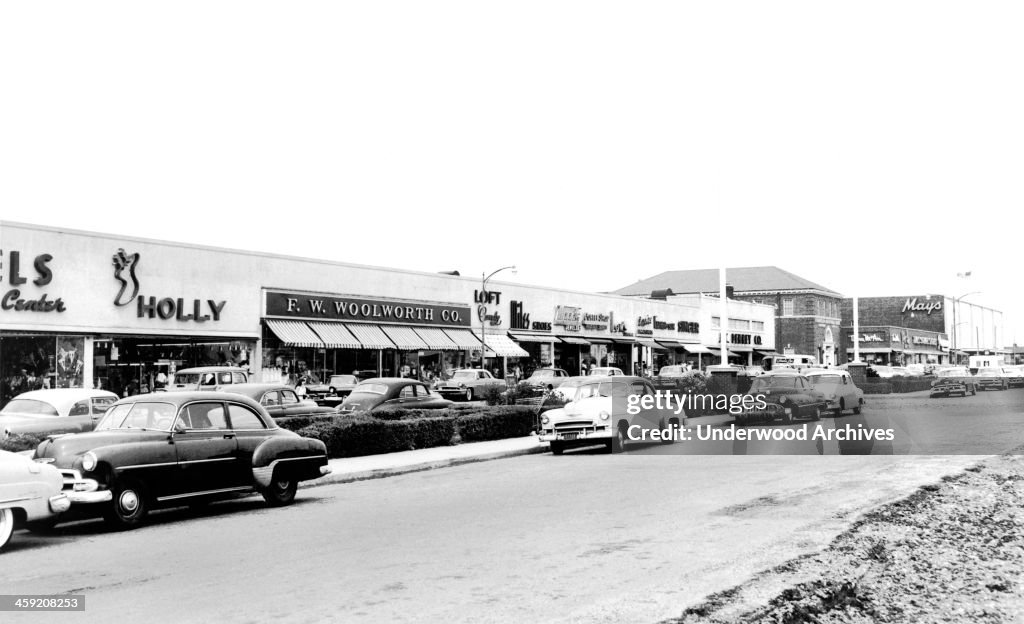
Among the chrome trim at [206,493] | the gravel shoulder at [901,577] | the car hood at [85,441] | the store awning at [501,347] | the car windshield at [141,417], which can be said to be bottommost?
the gravel shoulder at [901,577]

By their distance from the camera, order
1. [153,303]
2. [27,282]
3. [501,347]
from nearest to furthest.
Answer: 1. [27,282]
2. [153,303]
3. [501,347]

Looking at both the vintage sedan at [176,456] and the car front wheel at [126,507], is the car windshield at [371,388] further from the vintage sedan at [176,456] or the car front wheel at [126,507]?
the car front wheel at [126,507]

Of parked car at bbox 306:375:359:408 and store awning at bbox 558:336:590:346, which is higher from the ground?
store awning at bbox 558:336:590:346

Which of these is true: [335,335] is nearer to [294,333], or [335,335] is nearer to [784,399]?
[294,333]

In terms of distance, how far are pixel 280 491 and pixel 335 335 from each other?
30316 mm

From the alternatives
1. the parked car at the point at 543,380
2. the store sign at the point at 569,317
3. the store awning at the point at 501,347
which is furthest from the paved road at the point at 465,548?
the store sign at the point at 569,317

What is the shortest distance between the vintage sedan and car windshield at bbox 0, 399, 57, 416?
741 cm

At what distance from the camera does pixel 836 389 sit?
2852 centimetres

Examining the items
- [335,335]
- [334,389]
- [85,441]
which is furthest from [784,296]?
[85,441]

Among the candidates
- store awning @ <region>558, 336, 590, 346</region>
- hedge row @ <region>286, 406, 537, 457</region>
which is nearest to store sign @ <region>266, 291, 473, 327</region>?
store awning @ <region>558, 336, 590, 346</region>

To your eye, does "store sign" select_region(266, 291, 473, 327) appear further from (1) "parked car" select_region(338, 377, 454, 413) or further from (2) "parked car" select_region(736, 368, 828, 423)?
(2) "parked car" select_region(736, 368, 828, 423)

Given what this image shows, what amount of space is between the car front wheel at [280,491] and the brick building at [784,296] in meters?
87.3

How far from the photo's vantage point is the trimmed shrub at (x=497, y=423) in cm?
2231

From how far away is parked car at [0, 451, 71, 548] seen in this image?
31.1ft
